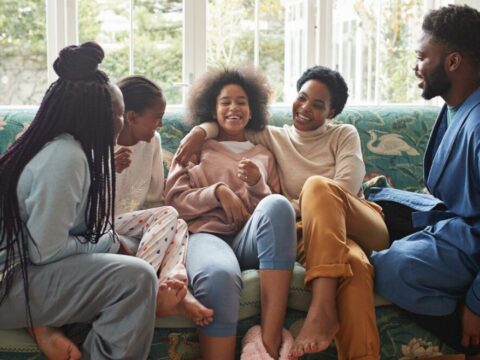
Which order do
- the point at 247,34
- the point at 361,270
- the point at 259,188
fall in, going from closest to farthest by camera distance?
the point at 361,270 < the point at 259,188 < the point at 247,34

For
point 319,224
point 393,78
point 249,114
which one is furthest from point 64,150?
point 393,78

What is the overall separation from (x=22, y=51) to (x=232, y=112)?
3.92 ft

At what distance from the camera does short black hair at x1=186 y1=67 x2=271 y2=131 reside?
8.41ft

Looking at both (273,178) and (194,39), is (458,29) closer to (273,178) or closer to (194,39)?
(273,178)

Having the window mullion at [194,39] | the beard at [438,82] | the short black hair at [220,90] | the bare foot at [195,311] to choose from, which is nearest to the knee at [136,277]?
the bare foot at [195,311]

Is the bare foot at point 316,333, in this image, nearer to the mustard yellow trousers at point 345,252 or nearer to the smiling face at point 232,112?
the mustard yellow trousers at point 345,252

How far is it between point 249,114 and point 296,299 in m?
0.79

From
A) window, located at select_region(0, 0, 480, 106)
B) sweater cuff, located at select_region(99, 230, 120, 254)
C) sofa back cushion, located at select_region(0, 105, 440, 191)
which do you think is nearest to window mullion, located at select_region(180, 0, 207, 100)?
window, located at select_region(0, 0, 480, 106)

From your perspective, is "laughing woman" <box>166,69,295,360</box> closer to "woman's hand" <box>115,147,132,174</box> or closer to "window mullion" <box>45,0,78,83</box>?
"woman's hand" <box>115,147,132,174</box>

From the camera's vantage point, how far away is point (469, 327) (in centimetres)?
196

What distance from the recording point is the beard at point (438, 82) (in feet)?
7.24

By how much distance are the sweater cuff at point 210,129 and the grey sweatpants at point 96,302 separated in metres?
0.81

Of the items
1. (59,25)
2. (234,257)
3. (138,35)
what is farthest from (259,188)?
(59,25)

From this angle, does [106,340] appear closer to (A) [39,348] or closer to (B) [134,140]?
(A) [39,348]
